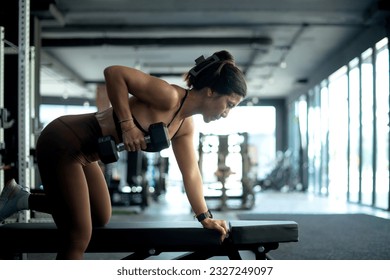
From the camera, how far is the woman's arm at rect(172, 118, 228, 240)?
183 centimetres

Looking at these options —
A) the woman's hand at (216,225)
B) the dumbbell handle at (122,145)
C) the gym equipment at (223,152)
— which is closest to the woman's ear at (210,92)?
the dumbbell handle at (122,145)

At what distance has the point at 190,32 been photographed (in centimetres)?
718

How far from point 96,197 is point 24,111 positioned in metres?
1.02

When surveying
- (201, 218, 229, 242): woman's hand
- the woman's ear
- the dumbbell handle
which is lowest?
(201, 218, 229, 242): woman's hand

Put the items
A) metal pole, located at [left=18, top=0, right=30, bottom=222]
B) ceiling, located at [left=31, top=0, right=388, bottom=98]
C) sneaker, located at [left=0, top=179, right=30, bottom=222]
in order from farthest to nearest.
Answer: ceiling, located at [left=31, top=0, right=388, bottom=98] → metal pole, located at [left=18, top=0, right=30, bottom=222] → sneaker, located at [left=0, top=179, right=30, bottom=222]

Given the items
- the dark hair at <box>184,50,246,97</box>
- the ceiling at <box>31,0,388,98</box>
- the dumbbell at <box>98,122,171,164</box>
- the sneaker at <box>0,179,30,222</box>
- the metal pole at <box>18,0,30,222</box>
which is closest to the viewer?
Result: the dumbbell at <box>98,122,171,164</box>

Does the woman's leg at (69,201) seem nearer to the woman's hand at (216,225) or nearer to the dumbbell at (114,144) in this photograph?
the dumbbell at (114,144)

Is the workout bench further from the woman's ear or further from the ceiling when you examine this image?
the ceiling

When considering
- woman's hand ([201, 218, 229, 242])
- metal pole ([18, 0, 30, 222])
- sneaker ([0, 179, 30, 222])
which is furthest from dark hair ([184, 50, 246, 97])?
metal pole ([18, 0, 30, 222])

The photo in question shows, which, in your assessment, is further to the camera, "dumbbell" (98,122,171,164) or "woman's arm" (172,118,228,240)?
"woman's arm" (172,118,228,240)

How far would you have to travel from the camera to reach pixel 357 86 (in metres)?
7.36

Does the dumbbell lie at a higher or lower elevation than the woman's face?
lower
